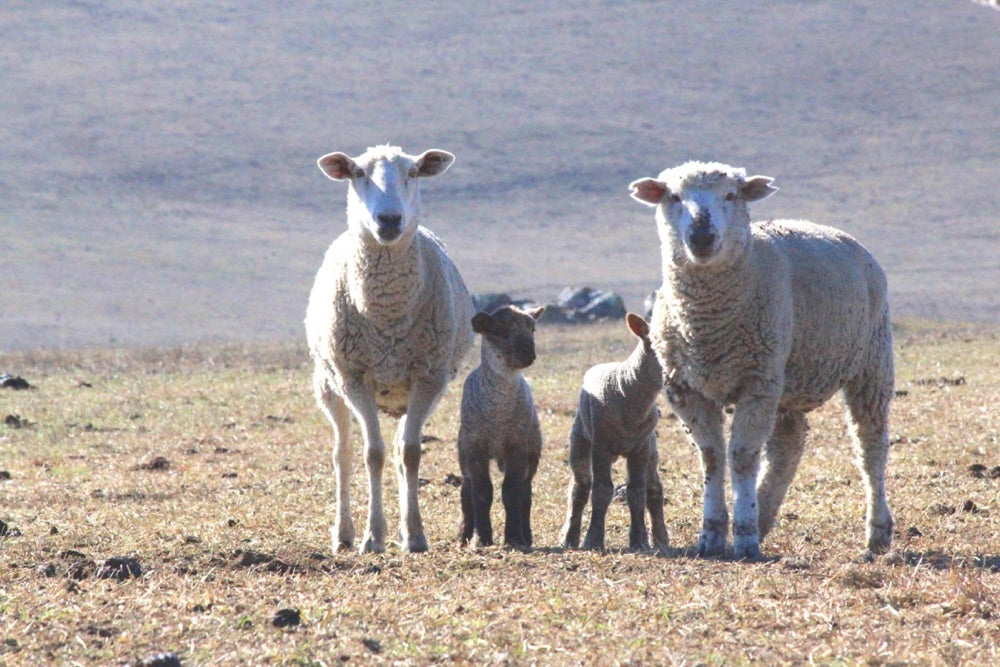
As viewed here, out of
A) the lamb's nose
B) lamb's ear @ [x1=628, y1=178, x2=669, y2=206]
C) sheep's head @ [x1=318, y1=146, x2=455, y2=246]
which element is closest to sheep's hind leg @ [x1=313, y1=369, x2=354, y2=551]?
sheep's head @ [x1=318, y1=146, x2=455, y2=246]

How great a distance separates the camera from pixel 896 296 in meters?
45.0

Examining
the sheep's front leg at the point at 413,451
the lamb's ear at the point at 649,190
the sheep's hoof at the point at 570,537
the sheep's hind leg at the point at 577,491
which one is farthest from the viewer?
the sheep's hind leg at the point at 577,491

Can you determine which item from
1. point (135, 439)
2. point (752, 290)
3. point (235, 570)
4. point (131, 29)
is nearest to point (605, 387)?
point (752, 290)

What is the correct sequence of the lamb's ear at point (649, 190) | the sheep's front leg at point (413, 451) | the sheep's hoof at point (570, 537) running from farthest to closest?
the sheep's hoof at point (570, 537)
the sheep's front leg at point (413, 451)
the lamb's ear at point (649, 190)

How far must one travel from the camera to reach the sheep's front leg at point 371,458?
31.9ft

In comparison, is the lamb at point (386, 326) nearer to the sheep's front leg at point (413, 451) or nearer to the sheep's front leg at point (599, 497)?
the sheep's front leg at point (413, 451)

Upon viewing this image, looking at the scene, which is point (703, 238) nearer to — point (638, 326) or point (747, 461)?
point (747, 461)

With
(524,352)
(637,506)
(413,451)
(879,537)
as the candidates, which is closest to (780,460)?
(879,537)

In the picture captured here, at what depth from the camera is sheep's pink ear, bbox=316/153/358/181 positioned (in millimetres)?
9945

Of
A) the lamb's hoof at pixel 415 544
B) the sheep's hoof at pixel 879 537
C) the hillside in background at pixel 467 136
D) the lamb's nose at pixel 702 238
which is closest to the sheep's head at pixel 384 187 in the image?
the lamb's hoof at pixel 415 544

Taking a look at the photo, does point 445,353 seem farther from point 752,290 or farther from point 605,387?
point 752,290

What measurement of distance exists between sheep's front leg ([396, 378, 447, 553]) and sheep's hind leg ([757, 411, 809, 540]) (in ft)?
6.34

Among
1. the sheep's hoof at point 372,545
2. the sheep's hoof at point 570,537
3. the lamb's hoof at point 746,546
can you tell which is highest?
the lamb's hoof at point 746,546

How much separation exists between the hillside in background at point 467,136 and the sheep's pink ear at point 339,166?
29709 mm
